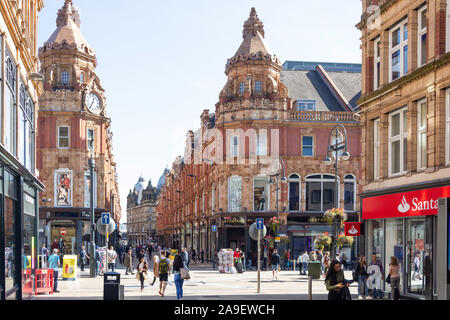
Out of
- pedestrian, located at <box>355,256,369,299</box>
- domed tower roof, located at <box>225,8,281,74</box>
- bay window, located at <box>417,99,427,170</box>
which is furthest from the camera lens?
domed tower roof, located at <box>225,8,281,74</box>

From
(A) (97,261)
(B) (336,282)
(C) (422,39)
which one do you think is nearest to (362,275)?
(C) (422,39)

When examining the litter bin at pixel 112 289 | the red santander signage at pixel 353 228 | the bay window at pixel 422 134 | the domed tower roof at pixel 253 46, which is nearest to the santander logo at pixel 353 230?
the red santander signage at pixel 353 228

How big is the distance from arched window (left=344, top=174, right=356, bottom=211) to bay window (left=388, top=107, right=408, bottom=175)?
31.9 m

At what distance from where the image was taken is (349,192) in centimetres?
5488

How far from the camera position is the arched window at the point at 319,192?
54.1 metres

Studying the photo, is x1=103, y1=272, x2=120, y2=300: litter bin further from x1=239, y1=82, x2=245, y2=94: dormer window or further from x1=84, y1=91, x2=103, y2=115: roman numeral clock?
x1=84, y1=91, x2=103, y2=115: roman numeral clock

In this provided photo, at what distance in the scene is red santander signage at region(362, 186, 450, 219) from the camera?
18812 millimetres

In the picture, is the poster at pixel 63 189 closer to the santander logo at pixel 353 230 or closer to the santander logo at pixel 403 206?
the santander logo at pixel 353 230

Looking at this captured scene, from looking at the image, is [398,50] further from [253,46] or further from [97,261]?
[253,46]

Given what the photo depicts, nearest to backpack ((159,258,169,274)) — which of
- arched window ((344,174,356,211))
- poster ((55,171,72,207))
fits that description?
arched window ((344,174,356,211))

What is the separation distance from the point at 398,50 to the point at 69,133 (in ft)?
128
